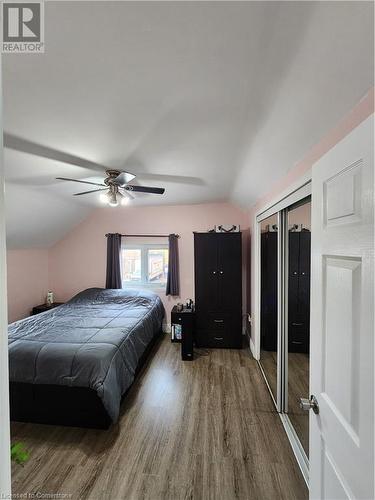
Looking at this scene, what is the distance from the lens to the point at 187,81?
1164 millimetres

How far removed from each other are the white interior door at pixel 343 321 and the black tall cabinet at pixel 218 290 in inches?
103

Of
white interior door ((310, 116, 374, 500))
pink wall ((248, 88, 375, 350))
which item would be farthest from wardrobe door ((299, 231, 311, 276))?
white interior door ((310, 116, 374, 500))

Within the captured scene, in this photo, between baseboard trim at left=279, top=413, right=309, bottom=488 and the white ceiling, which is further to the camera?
baseboard trim at left=279, top=413, right=309, bottom=488

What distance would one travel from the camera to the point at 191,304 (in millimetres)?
3824

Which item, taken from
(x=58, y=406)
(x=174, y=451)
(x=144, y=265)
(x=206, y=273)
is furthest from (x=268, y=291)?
(x=58, y=406)

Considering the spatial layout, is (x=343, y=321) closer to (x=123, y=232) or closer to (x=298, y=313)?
(x=298, y=313)

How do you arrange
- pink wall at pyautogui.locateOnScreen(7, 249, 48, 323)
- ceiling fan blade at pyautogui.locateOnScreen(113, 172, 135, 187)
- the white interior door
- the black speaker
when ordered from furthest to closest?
pink wall at pyautogui.locateOnScreen(7, 249, 48, 323), the black speaker, ceiling fan blade at pyautogui.locateOnScreen(113, 172, 135, 187), the white interior door

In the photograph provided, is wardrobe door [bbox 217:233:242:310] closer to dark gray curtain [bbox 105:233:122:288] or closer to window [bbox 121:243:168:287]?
window [bbox 121:243:168:287]

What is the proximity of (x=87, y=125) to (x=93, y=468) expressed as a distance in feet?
7.96

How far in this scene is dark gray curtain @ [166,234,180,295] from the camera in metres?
4.20

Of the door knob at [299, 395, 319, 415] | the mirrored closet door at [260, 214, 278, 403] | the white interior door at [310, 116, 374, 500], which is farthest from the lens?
the mirrored closet door at [260, 214, 278, 403]

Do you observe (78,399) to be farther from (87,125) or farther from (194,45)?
(194,45)

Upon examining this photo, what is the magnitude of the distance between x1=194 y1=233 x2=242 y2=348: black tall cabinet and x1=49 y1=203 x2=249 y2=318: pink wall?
1.76ft

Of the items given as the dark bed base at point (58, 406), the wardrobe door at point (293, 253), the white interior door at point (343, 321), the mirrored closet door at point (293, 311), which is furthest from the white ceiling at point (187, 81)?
the dark bed base at point (58, 406)
